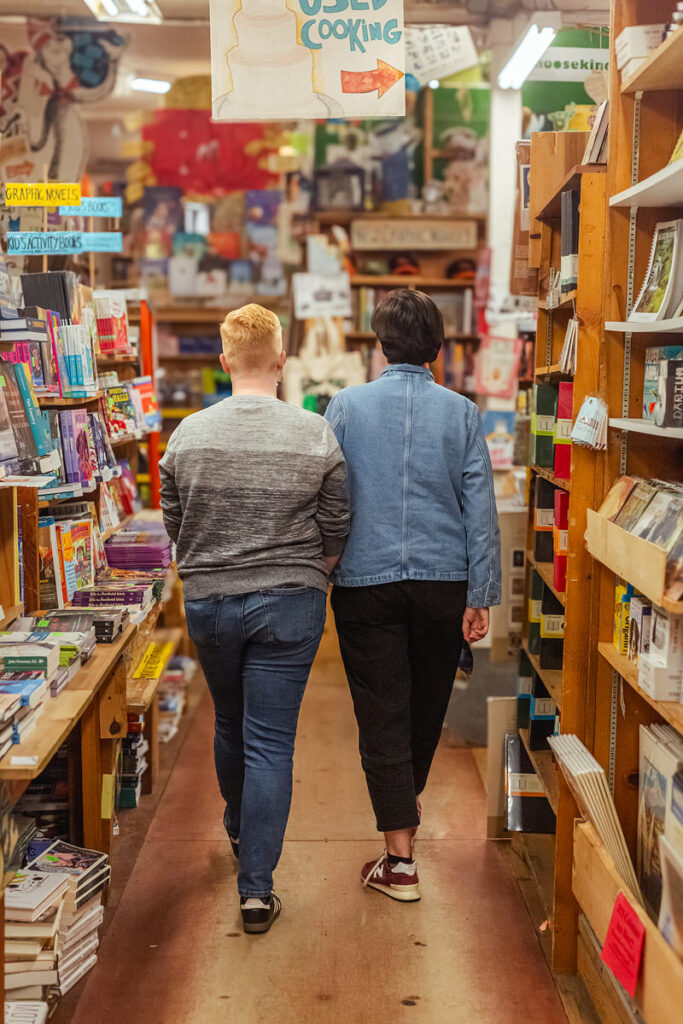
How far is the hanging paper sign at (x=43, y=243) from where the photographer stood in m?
3.85

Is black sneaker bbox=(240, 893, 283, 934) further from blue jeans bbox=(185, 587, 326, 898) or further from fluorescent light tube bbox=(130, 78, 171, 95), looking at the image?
fluorescent light tube bbox=(130, 78, 171, 95)

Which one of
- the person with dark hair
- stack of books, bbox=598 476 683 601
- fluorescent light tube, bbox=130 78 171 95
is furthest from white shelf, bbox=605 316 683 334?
fluorescent light tube, bbox=130 78 171 95

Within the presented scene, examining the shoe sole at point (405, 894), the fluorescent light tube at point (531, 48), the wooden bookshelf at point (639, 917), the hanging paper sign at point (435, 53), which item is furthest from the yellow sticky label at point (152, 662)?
the hanging paper sign at point (435, 53)

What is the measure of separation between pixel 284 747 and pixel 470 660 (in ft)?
2.07

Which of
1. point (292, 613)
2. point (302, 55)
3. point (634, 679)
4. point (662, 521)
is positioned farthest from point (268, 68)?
point (634, 679)

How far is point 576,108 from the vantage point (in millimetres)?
4348

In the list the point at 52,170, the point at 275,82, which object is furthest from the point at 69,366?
the point at 52,170

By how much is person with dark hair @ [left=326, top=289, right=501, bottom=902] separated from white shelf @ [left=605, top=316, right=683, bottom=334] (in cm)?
52

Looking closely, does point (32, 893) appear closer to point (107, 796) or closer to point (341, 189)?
point (107, 796)

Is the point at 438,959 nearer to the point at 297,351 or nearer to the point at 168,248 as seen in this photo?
the point at 297,351

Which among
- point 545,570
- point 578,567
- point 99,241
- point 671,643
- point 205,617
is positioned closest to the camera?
point 671,643

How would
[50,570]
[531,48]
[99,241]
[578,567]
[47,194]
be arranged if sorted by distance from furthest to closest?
[531,48], [99,241], [47,194], [50,570], [578,567]

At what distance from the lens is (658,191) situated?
232cm

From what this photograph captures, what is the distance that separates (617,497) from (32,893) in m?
1.74
